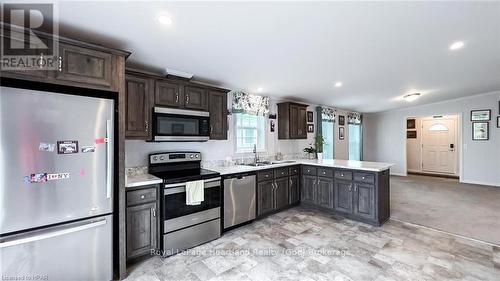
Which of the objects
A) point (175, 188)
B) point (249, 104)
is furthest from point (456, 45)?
point (175, 188)

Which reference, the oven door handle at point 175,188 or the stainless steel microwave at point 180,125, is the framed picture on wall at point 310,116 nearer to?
the stainless steel microwave at point 180,125

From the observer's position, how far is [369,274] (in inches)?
87.7

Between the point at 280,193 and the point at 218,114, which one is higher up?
the point at 218,114

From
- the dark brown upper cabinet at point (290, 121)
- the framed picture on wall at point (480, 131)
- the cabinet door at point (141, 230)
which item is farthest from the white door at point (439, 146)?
the cabinet door at point (141, 230)

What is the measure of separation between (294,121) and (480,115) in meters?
5.67

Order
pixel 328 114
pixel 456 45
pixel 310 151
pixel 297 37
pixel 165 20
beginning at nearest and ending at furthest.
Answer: pixel 165 20
pixel 297 37
pixel 456 45
pixel 310 151
pixel 328 114

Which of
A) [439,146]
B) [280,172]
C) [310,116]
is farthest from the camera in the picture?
[439,146]

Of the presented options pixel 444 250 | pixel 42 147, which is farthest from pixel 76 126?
pixel 444 250

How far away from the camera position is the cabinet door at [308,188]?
4238 mm

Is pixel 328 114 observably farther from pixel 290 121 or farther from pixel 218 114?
pixel 218 114

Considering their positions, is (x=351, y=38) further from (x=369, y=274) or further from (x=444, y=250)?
(x=444, y=250)

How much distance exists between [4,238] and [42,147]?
705 millimetres

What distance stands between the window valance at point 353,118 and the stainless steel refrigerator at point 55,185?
23.4 ft

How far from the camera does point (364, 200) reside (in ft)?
11.7
